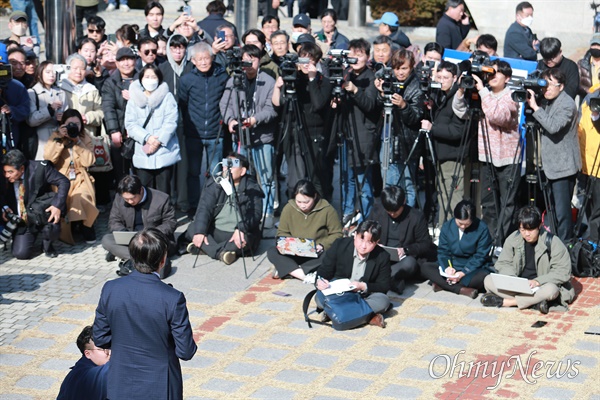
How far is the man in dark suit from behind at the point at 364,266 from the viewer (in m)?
9.84

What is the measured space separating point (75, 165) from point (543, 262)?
5.20 m

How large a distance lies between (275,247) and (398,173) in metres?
1.81

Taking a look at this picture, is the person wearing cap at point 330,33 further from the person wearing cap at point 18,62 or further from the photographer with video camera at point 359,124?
the person wearing cap at point 18,62

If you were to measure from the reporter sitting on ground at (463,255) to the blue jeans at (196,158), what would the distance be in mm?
3150

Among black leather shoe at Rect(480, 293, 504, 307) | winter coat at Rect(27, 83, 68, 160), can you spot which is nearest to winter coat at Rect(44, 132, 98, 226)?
winter coat at Rect(27, 83, 68, 160)

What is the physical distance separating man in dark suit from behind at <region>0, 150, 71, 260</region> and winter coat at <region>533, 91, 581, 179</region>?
5021 millimetres

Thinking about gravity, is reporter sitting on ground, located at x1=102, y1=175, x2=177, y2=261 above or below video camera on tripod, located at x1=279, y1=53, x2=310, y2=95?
below

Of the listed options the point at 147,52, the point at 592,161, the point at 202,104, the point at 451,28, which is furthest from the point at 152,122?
the point at 451,28

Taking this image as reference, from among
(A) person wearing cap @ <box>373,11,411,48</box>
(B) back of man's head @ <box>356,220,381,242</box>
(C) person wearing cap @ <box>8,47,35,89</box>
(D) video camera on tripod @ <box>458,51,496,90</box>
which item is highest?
(A) person wearing cap @ <box>373,11,411,48</box>

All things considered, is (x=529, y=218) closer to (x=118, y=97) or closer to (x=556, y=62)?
(x=556, y=62)

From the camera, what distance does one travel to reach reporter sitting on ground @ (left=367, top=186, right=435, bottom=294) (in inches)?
421

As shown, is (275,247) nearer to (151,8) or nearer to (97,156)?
(97,156)

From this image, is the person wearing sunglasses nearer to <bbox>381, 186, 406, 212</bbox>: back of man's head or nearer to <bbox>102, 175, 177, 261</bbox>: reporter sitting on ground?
<bbox>102, 175, 177, 261</bbox>: reporter sitting on ground

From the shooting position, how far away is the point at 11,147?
11.9 m
